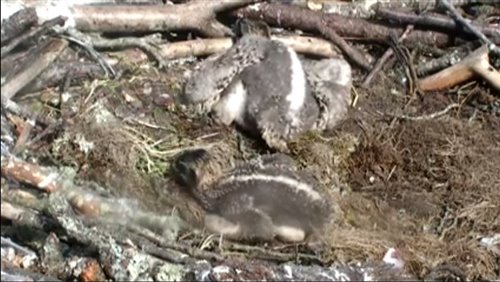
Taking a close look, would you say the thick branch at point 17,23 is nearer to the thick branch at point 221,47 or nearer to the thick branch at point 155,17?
the thick branch at point 155,17

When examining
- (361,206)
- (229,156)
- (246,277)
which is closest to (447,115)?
(361,206)

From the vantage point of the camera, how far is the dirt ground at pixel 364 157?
4.95 meters

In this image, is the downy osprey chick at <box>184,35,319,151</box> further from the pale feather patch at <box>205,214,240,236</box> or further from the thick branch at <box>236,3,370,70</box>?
the pale feather patch at <box>205,214,240,236</box>

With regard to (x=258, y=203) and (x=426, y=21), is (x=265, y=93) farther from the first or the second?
(x=426, y=21)

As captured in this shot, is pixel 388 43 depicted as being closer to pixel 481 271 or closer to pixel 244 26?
pixel 244 26

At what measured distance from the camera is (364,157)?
5.52m

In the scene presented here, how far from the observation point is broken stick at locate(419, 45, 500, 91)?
236 inches

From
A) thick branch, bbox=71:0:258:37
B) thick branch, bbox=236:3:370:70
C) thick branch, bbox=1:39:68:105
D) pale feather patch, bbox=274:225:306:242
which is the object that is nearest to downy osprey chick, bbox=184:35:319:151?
thick branch, bbox=71:0:258:37

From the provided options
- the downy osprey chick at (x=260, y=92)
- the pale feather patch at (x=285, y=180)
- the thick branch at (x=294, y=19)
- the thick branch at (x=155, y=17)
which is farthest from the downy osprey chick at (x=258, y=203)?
the thick branch at (x=294, y=19)

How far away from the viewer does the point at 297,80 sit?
17.7 feet

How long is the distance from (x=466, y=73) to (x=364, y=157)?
935 mm

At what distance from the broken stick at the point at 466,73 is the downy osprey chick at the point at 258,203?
1351 mm

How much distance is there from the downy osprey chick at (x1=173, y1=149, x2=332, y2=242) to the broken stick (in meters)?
1.35

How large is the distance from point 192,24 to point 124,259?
1.80m
